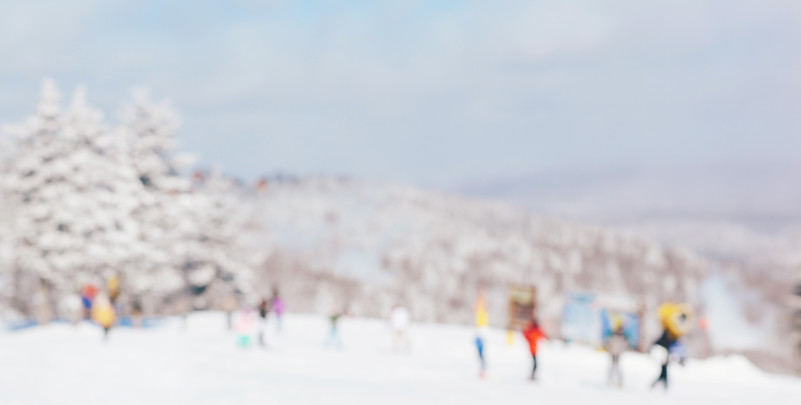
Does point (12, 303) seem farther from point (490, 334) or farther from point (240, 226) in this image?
point (490, 334)

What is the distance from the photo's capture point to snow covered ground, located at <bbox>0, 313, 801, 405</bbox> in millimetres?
14641

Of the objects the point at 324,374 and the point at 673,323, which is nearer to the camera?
the point at 673,323

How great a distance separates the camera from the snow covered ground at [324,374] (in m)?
14.6

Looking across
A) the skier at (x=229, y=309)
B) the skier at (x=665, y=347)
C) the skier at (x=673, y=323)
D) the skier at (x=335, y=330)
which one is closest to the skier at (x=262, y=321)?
the skier at (x=335, y=330)

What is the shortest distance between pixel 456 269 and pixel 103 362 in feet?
A: 566

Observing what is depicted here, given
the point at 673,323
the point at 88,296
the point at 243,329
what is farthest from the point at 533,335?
the point at 88,296

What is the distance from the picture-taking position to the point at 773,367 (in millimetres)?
88188

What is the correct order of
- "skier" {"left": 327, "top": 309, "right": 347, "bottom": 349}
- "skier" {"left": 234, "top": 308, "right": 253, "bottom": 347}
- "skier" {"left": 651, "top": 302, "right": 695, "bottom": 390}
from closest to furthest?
"skier" {"left": 651, "top": 302, "right": 695, "bottom": 390} → "skier" {"left": 234, "top": 308, "right": 253, "bottom": 347} → "skier" {"left": 327, "top": 309, "right": 347, "bottom": 349}

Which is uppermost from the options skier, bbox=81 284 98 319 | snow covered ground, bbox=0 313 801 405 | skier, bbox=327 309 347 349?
skier, bbox=81 284 98 319

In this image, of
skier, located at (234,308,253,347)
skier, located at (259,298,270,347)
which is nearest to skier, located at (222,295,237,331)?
skier, located at (259,298,270,347)

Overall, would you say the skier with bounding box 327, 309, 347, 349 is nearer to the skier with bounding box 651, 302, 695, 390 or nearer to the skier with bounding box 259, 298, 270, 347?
the skier with bounding box 259, 298, 270, 347

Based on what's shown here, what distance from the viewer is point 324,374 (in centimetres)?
1883

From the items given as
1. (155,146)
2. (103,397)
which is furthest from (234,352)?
(155,146)

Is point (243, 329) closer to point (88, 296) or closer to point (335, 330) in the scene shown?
point (335, 330)
